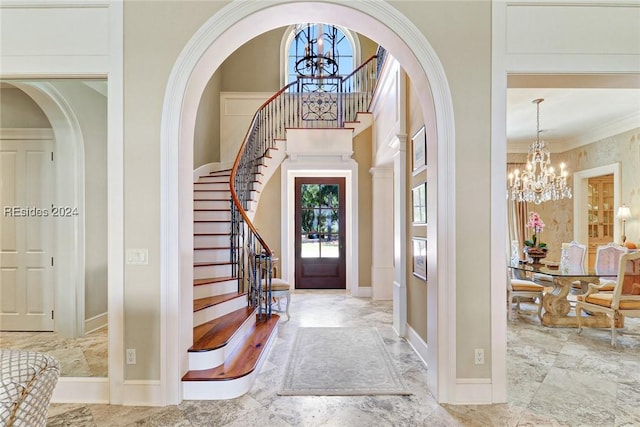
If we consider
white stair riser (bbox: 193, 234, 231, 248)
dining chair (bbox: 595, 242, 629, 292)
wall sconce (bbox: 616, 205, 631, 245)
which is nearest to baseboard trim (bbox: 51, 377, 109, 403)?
white stair riser (bbox: 193, 234, 231, 248)

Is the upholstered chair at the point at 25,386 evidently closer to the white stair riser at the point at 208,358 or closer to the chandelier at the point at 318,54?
the white stair riser at the point at 208,358

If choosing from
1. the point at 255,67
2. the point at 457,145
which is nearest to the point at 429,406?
the point at 457,145

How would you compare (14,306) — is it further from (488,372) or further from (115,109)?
(488,372)

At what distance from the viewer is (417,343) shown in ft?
11.1

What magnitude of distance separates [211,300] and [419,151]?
8.71ft

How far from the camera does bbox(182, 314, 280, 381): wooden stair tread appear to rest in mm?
2475

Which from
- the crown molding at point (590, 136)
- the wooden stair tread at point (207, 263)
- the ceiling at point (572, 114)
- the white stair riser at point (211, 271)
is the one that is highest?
the ceiling at point (572, 114)

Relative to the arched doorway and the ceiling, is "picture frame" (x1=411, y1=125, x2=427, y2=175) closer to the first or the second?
the arched doorway

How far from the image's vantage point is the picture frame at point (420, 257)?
3.21 m

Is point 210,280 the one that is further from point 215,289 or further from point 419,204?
point 419,204

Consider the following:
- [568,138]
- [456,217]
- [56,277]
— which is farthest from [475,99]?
[568,138]

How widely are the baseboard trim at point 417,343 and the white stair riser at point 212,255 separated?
2.35 m

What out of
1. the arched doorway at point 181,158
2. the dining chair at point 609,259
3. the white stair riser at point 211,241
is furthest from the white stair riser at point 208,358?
the dining chair at point 609,259

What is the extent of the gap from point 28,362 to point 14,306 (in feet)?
6.69
